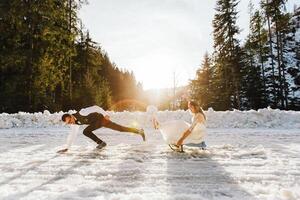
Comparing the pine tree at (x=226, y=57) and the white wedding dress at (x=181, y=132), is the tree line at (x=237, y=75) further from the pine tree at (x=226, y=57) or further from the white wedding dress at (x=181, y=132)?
the white wedding dress at (x=181, y=132)

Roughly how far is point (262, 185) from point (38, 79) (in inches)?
990

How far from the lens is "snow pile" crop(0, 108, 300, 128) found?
17.8 meters

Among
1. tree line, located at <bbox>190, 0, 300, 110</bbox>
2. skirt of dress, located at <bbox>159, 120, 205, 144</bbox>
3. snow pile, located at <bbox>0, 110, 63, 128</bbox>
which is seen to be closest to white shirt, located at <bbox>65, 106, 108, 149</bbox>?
skirt of dress, located at <bbox>159, 120, 205, 144</bbox>

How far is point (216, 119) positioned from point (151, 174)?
1232 centimetres

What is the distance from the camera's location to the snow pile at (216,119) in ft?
58.5

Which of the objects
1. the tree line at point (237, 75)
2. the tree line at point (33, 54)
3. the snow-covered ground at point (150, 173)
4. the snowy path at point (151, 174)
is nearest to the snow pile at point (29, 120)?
the tree line at point (33, 54)

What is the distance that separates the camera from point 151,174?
21.1ft

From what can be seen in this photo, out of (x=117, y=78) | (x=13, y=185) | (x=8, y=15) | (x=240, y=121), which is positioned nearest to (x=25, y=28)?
(x=8, y=15)

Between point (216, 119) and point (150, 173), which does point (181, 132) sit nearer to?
point (150, 173)

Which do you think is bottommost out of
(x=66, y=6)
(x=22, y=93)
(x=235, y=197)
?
(x=235, y=197)

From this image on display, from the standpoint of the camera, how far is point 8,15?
28.4 metres

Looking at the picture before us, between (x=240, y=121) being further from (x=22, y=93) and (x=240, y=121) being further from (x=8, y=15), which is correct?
(x=8, y=15)

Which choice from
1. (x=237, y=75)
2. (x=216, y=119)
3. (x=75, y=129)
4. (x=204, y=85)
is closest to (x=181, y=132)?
(x=75, y=129)

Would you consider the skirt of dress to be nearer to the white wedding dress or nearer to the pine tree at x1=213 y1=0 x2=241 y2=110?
the white wedding dress
